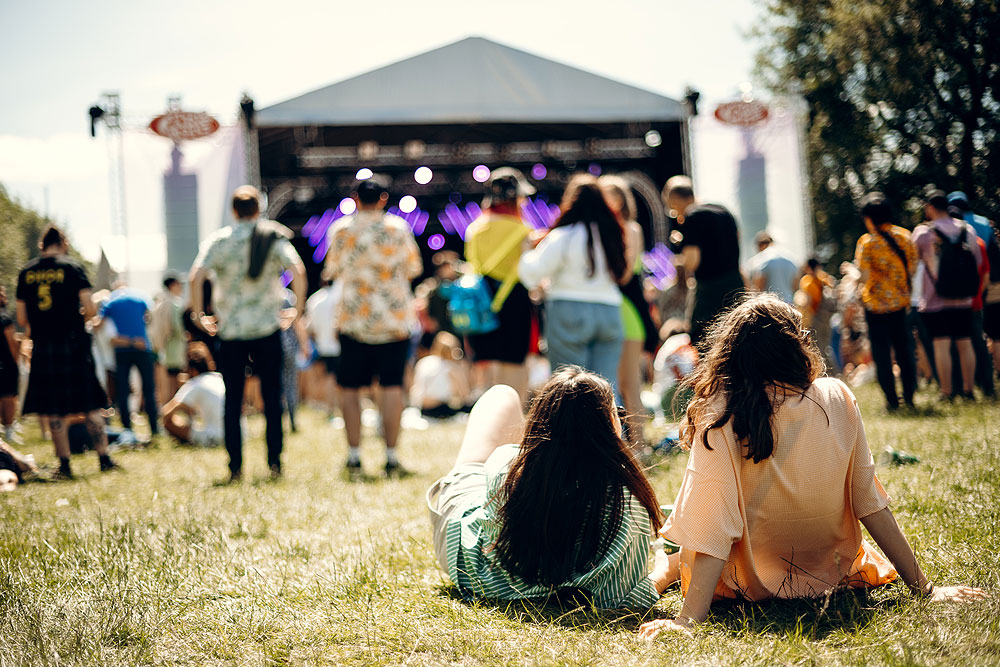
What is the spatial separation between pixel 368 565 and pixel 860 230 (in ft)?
55.1

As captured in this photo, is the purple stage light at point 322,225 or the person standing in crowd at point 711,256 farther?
the purple stage light at point 322,225

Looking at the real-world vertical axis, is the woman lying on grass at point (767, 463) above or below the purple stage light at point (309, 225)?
below

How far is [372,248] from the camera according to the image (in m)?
5.18

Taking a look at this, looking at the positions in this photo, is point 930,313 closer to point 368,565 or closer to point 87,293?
point 368,565

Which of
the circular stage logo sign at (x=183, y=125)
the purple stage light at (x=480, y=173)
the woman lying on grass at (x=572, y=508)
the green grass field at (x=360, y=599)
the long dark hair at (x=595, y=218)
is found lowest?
the green grass field at (x=360, y=599)

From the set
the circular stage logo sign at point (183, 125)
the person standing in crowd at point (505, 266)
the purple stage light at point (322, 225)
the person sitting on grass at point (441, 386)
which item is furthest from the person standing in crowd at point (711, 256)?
the purple stage light at point (322, 225)

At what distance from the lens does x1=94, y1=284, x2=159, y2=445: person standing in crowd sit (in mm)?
7898

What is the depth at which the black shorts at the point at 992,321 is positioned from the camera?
271 inches

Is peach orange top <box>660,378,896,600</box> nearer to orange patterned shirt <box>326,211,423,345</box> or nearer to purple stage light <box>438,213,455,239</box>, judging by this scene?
orange patterned shirt <box>326,211,423,345</box>

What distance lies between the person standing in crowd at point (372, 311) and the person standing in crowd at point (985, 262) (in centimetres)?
401

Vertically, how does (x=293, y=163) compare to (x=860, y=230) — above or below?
above

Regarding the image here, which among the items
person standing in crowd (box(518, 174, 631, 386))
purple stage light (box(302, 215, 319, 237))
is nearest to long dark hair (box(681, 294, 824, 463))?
person standing in crowd (box(518, 174, 631, 386))

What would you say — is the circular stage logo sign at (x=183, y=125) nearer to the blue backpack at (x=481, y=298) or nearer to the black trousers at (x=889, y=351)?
the blue backpack at (x=481, y=298)

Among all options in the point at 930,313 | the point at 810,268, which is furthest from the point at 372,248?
the point at 810,268
